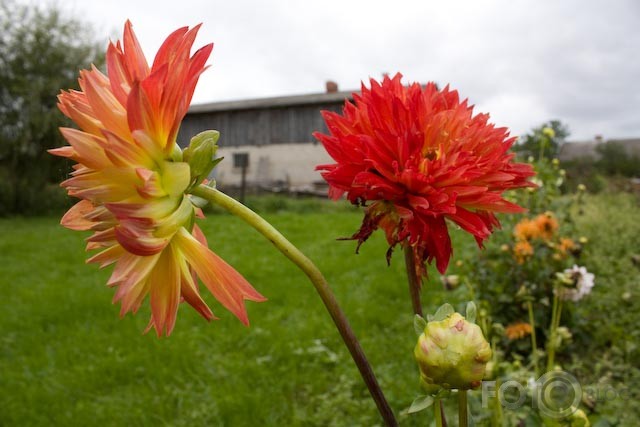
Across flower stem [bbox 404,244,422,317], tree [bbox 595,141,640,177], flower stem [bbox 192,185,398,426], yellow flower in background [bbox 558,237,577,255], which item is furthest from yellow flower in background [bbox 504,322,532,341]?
tree [bbox 595,141,640,177]

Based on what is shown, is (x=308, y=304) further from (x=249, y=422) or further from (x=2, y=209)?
(x=2, y=209)

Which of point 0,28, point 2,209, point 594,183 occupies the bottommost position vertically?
point 2,209

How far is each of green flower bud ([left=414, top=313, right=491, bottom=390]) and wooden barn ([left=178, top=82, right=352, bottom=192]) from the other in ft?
47.9

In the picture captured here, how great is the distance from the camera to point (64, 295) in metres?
4.33

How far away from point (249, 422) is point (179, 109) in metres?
2.17

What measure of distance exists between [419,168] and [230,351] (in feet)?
9.30

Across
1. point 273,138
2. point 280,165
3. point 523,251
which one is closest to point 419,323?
point 523,251

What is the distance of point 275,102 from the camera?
640 inches

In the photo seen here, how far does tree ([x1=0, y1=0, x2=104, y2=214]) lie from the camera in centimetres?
1190

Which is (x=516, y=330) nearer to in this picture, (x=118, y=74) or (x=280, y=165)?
(x=118, y=74)

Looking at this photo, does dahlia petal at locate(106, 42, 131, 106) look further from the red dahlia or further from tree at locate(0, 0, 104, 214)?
tree at locate(0, 0, 104, 214)

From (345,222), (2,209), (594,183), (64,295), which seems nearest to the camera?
(64,295)

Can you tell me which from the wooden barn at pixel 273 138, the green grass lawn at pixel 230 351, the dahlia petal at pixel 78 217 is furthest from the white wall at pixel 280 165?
the dahlia petal at pixel 78 217

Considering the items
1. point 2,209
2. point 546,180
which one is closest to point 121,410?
point 546,180
